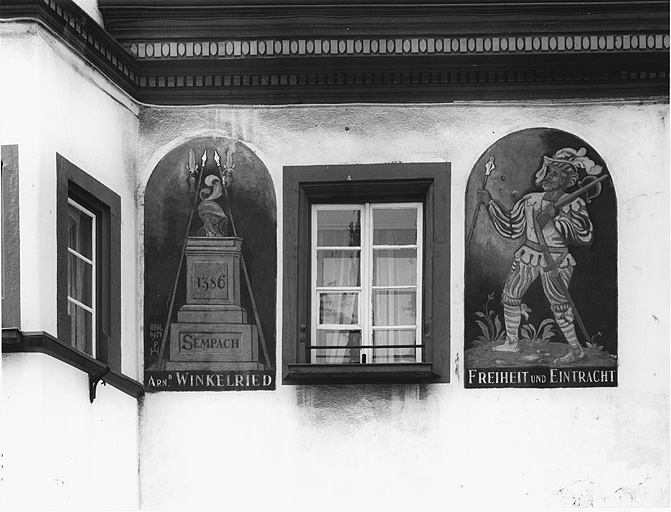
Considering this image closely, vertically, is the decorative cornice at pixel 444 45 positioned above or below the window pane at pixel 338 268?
above

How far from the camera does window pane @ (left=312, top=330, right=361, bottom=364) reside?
15547 mm

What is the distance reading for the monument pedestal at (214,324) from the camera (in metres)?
15.4

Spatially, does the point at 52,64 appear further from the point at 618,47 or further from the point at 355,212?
the point at 618,47

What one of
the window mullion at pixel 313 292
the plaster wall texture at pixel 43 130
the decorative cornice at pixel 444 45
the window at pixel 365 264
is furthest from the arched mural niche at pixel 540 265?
the plaster wall texture at pixel 43 130

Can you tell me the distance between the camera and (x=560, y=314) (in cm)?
1534

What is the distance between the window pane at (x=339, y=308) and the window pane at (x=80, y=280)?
1922 millimetres

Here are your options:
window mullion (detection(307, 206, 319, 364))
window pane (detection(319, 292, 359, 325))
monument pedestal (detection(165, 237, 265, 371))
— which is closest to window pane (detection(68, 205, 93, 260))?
monument pedestal (detection(165, 237, 265, 371))

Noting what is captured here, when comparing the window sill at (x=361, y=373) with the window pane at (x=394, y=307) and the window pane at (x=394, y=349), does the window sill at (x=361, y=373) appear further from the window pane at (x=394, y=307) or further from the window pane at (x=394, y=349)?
the window pane at (x=394, y=307)

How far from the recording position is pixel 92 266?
15.0 m

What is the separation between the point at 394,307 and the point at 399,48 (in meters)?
2.06

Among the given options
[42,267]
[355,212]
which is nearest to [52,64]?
[42,267]

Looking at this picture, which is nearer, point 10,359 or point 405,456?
point 10,359

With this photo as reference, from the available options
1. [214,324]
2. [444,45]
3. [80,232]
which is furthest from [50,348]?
[444,45]

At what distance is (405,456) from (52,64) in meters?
4.04
